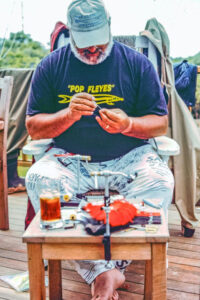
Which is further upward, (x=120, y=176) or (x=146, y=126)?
(x=146, y=126)

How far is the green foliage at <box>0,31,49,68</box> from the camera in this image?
7.76 m

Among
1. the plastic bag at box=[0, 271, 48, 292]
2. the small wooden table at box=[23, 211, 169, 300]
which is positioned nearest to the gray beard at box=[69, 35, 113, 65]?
the small wooden table at box=[23, 211, 169, 300]

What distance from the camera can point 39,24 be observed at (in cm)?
591

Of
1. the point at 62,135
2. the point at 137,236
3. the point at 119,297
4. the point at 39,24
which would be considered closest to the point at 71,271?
the point at 119,297

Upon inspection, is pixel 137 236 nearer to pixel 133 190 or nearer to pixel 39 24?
pixel 133 190

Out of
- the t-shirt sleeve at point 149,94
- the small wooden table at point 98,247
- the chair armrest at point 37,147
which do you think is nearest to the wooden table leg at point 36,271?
the small wooden table at point 98,247

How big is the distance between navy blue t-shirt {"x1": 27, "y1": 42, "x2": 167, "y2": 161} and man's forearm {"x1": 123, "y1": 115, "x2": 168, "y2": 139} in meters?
0.03

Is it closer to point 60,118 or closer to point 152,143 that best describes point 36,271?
point 60,118

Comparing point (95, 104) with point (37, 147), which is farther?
point (37, 147)

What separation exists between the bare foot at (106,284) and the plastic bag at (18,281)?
41 centimetres

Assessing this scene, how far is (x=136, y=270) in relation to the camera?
76.7 inches

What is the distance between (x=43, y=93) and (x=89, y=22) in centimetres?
45

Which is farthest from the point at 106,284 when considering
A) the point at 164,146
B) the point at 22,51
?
the point at 22,51

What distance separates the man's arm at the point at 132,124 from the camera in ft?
6.16
